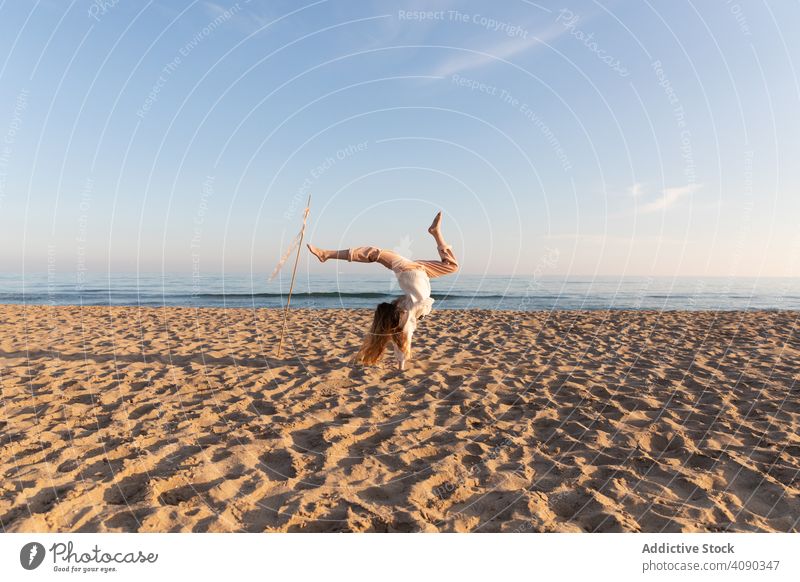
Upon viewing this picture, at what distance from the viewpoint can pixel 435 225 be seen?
7.15 metres

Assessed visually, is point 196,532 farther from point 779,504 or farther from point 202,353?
point 202,353

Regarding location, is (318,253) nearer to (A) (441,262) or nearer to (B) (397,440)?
(A) (441,262)

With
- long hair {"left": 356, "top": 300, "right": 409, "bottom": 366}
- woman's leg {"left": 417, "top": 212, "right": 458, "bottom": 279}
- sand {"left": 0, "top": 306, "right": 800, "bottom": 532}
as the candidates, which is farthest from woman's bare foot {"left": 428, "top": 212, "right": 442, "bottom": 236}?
sand {"left": 0, "top": 306, "right": 800, "bottom": 532}

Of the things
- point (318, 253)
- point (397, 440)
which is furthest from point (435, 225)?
point (397, 440)

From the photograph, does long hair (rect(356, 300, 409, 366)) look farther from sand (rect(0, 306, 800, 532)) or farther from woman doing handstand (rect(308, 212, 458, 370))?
sand (rect(0, 306, 800, 532))

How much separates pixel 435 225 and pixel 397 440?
3.67 meters

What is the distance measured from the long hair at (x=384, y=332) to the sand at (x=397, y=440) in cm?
45

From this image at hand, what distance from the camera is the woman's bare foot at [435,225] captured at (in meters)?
7.07

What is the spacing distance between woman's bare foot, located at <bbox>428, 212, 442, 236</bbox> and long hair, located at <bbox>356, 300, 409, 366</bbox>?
143 centimetres

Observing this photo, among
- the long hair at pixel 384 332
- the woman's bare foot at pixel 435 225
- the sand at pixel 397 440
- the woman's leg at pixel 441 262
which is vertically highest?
the woman's bare foot at pixel 435 225

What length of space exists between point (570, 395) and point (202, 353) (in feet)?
25.0

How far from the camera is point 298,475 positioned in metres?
4.23

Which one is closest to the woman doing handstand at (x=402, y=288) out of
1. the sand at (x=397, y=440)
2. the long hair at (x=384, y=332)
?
the long hair at (x=384, y=332)

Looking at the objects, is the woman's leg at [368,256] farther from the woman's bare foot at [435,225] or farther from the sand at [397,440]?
the sand at [397,440]
